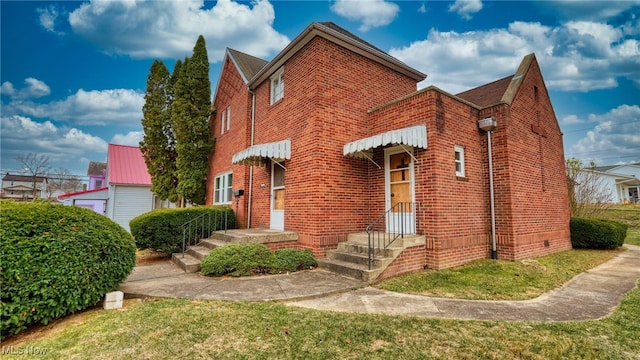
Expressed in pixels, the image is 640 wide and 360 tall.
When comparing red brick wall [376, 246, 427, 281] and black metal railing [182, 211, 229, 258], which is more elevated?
black metal railing [182, 211, 229, 258]

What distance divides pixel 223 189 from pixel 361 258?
9334 mm

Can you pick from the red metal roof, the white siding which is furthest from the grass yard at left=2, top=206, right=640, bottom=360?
the white siding

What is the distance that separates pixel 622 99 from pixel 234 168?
28955 mm

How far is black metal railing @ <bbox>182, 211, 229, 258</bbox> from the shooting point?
32.2 ft

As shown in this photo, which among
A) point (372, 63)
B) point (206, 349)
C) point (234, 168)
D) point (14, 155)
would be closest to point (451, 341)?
point (206, 349)

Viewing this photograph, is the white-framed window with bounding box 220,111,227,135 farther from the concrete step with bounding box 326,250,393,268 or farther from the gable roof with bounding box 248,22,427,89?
the concrete step with bounding box 326,250,393,268

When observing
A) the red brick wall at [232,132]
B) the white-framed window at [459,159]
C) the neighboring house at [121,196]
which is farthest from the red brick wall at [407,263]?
the neighboring house at [121,196]

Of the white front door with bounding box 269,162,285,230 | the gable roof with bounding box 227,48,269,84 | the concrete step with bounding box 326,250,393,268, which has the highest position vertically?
the gable roof with bounding box 227,48,269,84

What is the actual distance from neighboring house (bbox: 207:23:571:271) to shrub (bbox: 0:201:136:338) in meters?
4.63

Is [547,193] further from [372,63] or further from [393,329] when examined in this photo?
[393,329]

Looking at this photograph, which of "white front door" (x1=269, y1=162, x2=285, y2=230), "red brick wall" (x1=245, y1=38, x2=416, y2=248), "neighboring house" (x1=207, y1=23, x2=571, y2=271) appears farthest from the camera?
"white front door" (x1=269, y1=162, x2=285, y2=230)

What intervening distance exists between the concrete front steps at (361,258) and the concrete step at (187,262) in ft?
10.6

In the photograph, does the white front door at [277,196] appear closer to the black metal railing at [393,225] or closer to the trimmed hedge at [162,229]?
the trimmed hedge at [162,229]

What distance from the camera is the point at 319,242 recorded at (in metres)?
7.61
